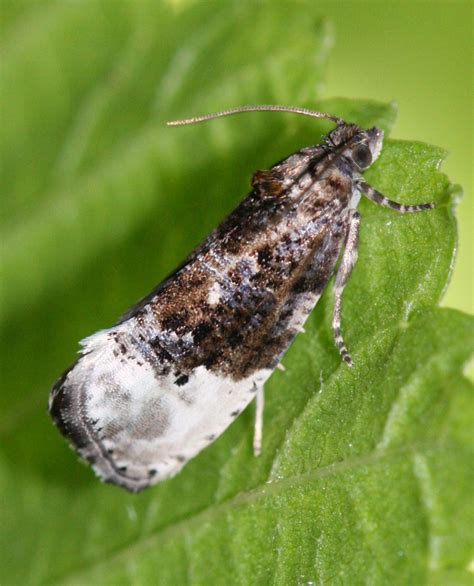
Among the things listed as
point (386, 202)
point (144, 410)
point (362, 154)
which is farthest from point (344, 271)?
point (144, 410)

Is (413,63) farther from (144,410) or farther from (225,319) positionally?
(144,410)

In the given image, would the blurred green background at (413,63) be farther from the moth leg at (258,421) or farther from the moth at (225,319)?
the moth leg at (258,421)

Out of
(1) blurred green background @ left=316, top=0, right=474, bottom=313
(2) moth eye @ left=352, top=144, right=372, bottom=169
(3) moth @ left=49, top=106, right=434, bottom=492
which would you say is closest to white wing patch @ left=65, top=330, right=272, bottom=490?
(3) moth @ left=49, top=106, right=434, bottom=492

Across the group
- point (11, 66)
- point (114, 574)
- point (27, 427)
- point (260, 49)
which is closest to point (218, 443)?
point (114, 574)

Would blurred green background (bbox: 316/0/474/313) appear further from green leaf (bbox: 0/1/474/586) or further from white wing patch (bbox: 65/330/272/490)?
white wing patch (bbox: 65/330/272/490)

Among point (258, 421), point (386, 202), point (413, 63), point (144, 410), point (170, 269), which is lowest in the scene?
point (144, 410)

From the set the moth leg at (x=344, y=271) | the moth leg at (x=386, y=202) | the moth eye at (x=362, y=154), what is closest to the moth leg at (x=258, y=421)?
the moth leg at (x=344, y=271)
